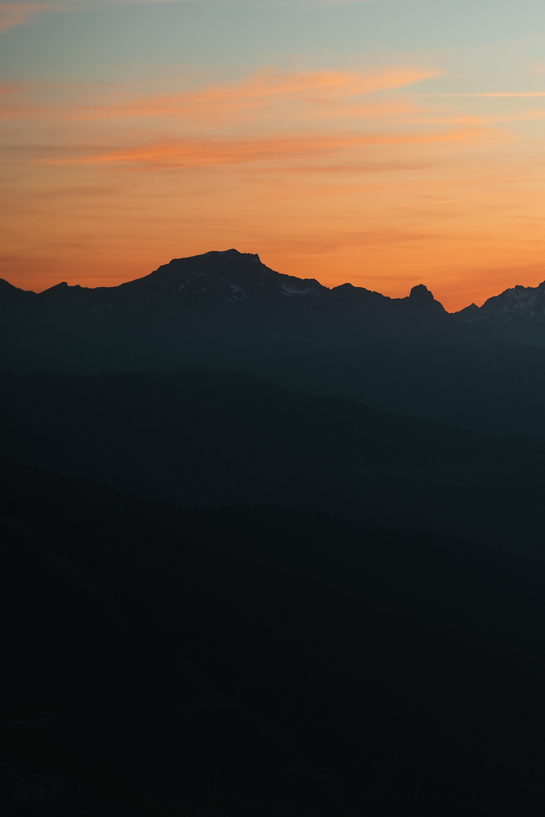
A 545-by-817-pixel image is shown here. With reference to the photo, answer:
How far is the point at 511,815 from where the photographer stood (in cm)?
19938

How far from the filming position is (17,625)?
18275 cm

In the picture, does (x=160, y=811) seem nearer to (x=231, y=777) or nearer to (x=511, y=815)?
(x=231, y=777)

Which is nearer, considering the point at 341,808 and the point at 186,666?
the point at 341,808

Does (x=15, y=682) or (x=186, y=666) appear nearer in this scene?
(x=15, y=682)

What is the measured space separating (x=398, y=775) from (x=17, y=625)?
84.1 meters

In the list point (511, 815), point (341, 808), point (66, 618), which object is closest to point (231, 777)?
point (341, 808)

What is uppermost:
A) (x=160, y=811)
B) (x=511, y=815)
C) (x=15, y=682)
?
(x=15, y=682)

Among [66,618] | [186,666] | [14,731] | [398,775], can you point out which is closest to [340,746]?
[398,775]

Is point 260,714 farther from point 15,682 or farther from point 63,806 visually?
point 63,806

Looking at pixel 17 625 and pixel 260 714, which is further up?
pixel 17 625

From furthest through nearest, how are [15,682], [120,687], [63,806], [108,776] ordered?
1. [120,687]
2. [15,682]
3. [108,776]
4. [63,806]

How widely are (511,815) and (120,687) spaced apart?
91523mm

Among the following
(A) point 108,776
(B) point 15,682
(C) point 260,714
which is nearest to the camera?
(A) point 108,776

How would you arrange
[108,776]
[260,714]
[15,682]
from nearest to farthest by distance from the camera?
[108,776]
[15,682]
[260,714]
